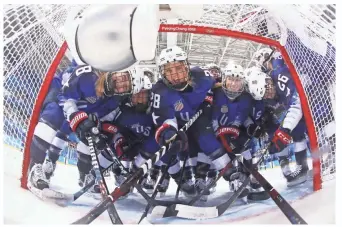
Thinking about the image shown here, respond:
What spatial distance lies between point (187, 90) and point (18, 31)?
83 cm

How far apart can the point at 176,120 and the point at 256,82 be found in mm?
448

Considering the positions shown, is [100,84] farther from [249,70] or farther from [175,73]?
[249,70]

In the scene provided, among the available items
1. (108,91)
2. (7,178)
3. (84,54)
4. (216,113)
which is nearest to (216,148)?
(216,113)

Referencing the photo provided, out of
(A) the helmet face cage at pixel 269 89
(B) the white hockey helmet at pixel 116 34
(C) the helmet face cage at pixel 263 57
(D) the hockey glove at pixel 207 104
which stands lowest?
(D) the hockey glove at pixel 207 104

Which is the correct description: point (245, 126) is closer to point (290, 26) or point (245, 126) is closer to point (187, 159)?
point (187, 159)

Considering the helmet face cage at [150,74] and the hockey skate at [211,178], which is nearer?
the helmet face cage at [150,74]

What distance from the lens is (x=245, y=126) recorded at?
8.45 feet

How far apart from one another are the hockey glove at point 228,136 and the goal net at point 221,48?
0.35 meters

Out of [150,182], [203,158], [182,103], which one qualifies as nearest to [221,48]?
[182,103]

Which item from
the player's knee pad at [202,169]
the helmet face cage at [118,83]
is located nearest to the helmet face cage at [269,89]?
the player's knee pad at [202,169]

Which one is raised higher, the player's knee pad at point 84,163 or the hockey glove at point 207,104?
the hockey glove at point 207,104

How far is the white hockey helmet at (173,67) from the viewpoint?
220 centimetres

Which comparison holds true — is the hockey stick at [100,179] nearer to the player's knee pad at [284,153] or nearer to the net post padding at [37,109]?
the net post padding at [37,109]

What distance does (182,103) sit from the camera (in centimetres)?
232
